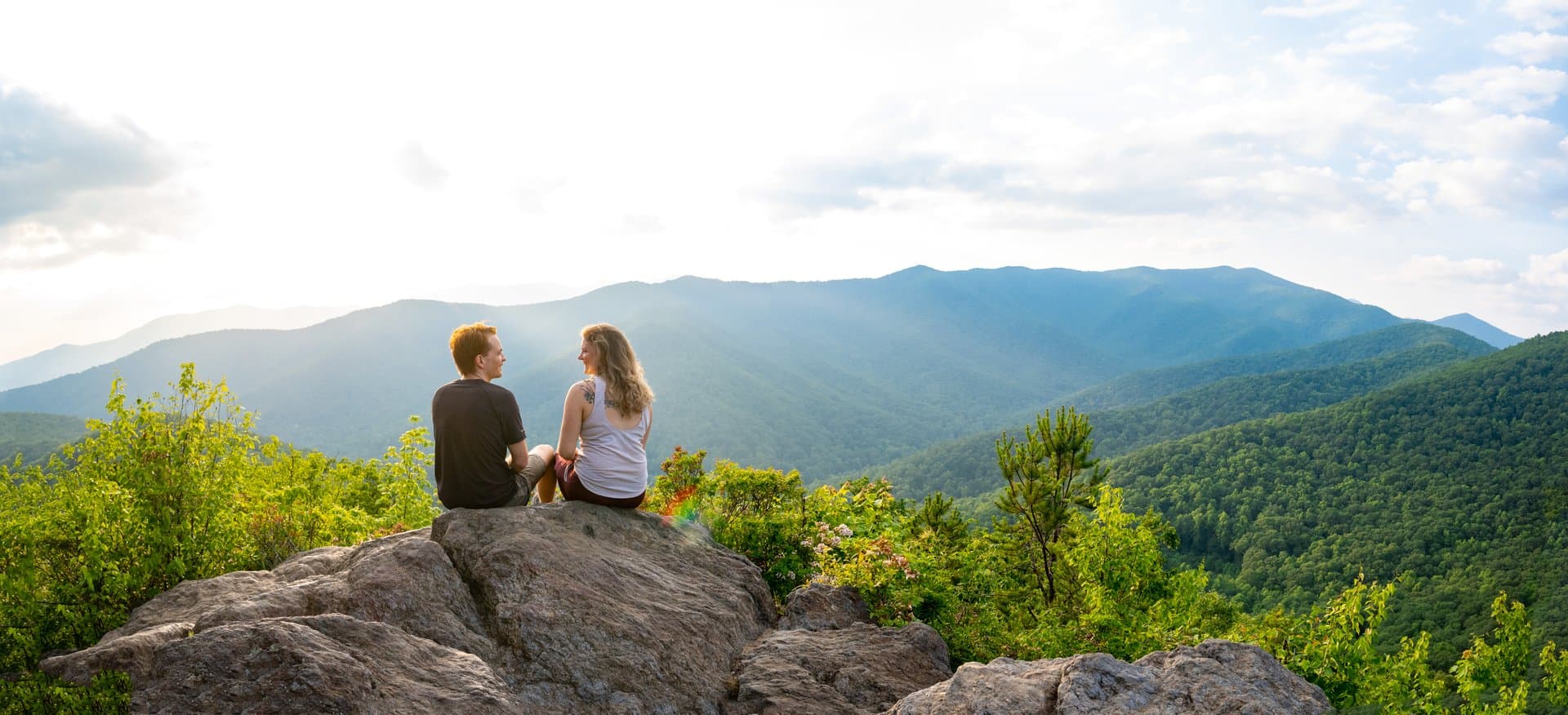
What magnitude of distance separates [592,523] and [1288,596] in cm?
9170

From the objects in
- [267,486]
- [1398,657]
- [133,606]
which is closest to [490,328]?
[133,606]

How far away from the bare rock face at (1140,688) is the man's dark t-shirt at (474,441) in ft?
12.8

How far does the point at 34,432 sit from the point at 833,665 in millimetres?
185497

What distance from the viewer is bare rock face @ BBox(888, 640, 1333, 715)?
4.55 metres

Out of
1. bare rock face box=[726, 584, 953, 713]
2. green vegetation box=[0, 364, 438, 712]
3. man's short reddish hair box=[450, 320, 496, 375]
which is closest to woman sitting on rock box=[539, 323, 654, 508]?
man's short reddish hair box=[450, 320, 496, 375]

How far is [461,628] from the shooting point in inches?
216

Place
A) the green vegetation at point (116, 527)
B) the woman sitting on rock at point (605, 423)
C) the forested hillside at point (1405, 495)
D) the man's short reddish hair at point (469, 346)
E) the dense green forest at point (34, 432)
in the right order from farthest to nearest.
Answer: the dense green forest at point (34, 432) < the forested hillside at point (1405, 495) < the woman sitting on rock at point (605, 423) < the man's short reddish hair at point (469, 346) < the green vegetation at point (116, 527)

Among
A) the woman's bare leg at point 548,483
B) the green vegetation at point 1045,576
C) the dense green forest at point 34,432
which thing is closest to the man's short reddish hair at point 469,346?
the woman's bare leg at point 548,483

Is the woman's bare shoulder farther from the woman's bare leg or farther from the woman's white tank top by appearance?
the woman's bare leg

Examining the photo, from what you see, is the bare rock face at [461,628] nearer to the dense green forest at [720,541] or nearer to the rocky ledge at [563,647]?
the rocky ledge at [563,647]

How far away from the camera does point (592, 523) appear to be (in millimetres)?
7012

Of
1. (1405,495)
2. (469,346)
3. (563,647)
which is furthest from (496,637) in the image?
(1405,495)

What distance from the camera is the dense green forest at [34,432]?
115875 millimetres

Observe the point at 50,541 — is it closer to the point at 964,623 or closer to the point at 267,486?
the point at 267,486
